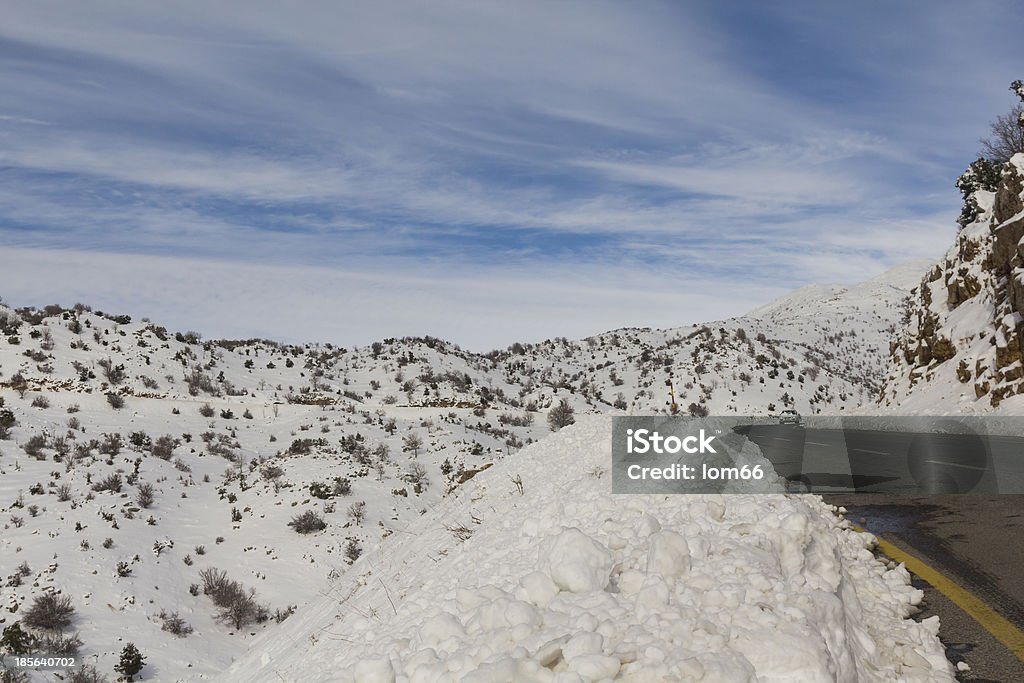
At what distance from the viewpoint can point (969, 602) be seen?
507 centimetres

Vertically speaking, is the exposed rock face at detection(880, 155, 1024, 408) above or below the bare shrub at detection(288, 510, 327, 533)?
above

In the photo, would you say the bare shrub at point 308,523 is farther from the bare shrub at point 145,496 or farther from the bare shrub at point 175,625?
the bare shrub at point 175,625

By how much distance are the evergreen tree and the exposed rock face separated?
24608 mm

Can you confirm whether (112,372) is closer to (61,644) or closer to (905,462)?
(61,644)

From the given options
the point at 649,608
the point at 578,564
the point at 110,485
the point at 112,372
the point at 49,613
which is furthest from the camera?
the point at 112,372

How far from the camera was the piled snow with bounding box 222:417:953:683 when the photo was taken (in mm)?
3387

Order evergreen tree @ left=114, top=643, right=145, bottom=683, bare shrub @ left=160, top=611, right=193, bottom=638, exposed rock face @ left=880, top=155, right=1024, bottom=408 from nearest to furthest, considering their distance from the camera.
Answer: evergreen tree @ left=114, top=643, right=145, bottom=683, bare shrub @ left=160, top=611, right=193, bottom=638, exposed rock face @ left=880, top=155, right=1024, bottom=408

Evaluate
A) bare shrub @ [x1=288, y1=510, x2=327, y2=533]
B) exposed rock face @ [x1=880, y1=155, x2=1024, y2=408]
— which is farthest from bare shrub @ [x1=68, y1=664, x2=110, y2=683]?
exposed rock face @ [x1=880, y1=155, x2=1024, y2=408]

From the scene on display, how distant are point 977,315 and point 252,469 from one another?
28.8 metres

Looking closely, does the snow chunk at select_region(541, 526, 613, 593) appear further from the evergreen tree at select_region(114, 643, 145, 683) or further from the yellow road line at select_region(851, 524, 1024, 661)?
the evergreen tree at select_region(114, 643, 145, 683)

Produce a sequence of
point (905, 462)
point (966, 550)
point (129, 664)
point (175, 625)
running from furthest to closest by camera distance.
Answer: point (175, 625) → point (129, 664) → point (905, 462) → point (966, 550)

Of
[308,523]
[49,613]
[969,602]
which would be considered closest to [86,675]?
[49,613]

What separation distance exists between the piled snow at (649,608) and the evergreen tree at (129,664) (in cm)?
953

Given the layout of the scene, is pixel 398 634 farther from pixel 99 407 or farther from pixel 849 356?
pixel 849 356
